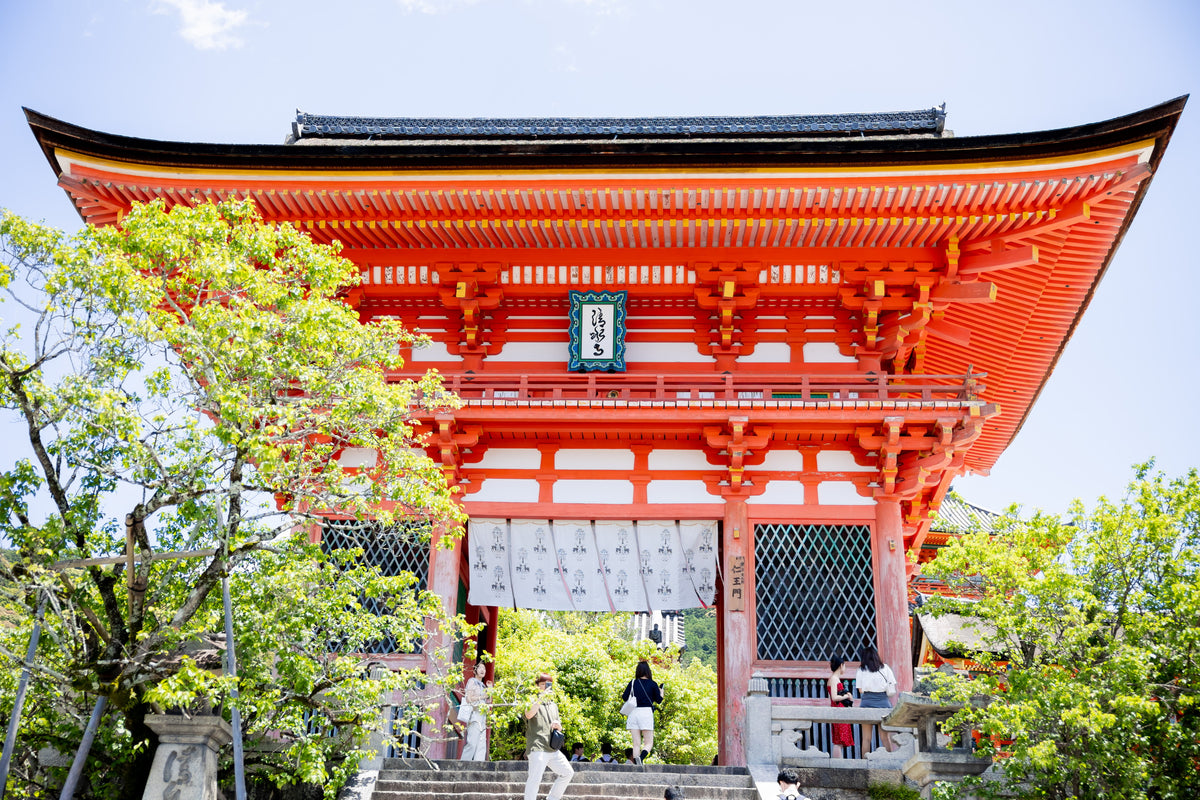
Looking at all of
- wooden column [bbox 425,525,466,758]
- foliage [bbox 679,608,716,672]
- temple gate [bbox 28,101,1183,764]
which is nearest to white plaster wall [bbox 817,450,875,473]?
temple gate [bbox 28,101,1183,764]

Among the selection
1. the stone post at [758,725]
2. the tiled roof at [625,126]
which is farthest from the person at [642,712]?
the tiled roof at [625,126]

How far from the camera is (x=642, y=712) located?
13180 mm

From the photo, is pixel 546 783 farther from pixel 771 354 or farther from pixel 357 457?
pixel 771 354

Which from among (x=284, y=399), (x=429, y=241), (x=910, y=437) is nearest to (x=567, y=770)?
(x=284, y=399)

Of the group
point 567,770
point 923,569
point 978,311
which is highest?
point 978,311

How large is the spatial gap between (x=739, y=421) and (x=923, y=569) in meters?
3.74

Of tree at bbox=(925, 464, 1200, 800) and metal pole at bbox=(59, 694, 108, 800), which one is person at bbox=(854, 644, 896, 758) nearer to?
tree at bbox=(925, 464, 1200, 800)

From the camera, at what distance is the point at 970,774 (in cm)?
980

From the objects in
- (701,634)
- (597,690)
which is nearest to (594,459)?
(597,690)

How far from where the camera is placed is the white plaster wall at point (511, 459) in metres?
14.8

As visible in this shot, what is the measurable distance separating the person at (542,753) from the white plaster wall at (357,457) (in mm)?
5486

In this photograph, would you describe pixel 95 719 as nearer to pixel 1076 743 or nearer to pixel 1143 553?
pixel 1076 743

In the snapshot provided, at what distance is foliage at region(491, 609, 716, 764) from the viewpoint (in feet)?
88.1

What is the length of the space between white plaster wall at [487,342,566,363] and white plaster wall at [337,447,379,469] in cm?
225
